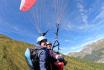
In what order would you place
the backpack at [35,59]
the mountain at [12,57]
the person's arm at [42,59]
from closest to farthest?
the person's arm at [42,59], the backpack at [35,59], the mountain at [12,57]

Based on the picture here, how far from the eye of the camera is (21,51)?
310 feet

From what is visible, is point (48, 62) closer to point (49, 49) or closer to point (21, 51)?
point (49, 49)

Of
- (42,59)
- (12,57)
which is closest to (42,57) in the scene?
(42,59)

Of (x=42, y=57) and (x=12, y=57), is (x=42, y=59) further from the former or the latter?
(x=12, y=57)

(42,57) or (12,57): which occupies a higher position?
(12,57)

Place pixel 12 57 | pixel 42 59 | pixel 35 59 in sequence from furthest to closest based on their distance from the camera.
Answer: pixel 12 57 < pixel 35 59 < pixel 42 59

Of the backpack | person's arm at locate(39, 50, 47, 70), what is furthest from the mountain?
Answer: person's arm at locate(39, 50, 47, 70)

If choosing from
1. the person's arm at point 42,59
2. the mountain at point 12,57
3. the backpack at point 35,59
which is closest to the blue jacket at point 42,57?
the person's arm at point 42,59

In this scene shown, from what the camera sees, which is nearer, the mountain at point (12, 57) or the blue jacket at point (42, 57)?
the blue jacket at point (42, 57)

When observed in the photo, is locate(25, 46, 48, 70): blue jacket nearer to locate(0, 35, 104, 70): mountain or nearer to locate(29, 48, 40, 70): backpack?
locate(29, 48, 40, 70): backpack

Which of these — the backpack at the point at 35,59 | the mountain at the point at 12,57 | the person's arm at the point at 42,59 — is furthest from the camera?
the mountain at the point at 12,57

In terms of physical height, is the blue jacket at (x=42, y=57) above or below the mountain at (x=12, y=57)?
below

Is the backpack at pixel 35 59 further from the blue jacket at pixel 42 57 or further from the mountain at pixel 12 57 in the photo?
the mountain at pixel 12 57

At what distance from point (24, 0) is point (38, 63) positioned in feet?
10.5
